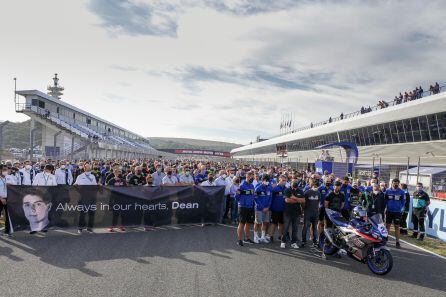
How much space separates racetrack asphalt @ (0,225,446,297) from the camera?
A: 19.3 ft

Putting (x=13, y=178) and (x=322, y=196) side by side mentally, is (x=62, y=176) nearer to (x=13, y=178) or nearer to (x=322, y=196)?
(x=13, y=178)

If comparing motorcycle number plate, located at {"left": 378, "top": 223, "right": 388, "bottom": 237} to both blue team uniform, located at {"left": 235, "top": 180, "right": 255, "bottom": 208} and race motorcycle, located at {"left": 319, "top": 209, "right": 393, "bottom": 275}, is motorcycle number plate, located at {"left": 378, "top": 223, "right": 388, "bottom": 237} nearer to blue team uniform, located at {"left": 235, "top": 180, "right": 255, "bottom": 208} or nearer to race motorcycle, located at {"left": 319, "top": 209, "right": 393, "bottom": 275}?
race motorcycle, located at {"left": 319, "top": 209, "right": 393, "bottom": 275}

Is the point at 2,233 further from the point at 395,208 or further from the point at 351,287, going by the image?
the point at 395,208

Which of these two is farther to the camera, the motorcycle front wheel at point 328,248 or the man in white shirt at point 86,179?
the man in white shirt at point 86,179

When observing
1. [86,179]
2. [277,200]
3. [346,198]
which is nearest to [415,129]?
[346,198]

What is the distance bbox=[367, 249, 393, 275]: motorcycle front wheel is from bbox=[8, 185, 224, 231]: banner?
596 cm

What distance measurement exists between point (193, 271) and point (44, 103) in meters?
46.4

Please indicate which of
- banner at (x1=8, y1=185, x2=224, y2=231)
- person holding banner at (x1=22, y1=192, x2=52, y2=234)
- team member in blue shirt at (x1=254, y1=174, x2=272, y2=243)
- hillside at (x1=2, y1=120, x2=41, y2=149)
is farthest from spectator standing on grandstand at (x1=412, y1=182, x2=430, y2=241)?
hillside at (x1=2, y1=120, x2=41, y2=149)

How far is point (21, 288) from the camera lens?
5707mm

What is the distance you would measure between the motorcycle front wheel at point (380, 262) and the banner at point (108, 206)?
5.96 m

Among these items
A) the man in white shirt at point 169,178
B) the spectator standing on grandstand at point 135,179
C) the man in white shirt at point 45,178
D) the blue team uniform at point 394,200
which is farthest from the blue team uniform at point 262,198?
the man in white shirt at point 45,178

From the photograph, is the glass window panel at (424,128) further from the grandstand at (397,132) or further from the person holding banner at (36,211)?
the person holding banner at (36,211)

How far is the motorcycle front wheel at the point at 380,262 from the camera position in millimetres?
7000

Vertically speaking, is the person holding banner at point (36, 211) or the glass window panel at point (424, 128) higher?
the glass window panel at point (424, 128)
